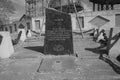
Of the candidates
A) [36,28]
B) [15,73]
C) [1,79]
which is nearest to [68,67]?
[15,73]

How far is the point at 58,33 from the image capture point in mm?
6434

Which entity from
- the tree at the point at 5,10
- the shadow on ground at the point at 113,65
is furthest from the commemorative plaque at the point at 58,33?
the tree at the point at 5,10

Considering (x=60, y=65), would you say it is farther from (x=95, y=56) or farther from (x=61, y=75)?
(x=95, y=56)

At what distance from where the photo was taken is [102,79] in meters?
3.69

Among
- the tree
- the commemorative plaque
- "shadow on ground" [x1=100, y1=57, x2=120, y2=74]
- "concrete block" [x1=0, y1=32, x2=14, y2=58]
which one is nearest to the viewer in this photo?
"shadow on ground" [x1=100, y1=57, x2=120, y2=74]

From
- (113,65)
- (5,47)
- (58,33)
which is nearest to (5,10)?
(5,47)

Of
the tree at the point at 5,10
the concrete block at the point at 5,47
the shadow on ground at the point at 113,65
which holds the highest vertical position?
the tree at the point at 5,10

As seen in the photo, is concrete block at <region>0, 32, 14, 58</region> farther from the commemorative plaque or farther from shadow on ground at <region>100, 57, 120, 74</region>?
shadow on ground at <region>100, 57, 120, 74</region>

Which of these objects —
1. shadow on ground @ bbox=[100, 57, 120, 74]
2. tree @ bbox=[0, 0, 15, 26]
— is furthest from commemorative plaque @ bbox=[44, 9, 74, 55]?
tree @ bbox=[0, 0, 15, 26]

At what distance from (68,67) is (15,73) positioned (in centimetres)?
151

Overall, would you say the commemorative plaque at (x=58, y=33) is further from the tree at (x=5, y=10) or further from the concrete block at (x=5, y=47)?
the tree at (x=5, y=10)

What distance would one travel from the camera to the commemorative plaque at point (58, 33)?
252 inches

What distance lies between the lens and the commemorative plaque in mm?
6395

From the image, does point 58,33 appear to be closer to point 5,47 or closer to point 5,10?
point 5,47
